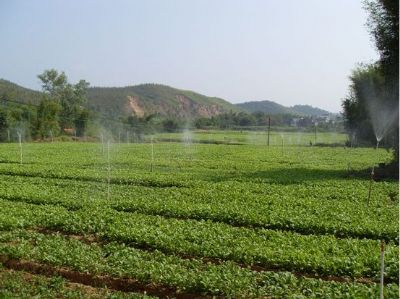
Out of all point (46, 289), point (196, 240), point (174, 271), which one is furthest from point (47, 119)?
point (174, 271)

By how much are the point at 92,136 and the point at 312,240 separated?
249ft

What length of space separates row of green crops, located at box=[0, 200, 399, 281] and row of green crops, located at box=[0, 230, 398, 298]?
2.32 feet

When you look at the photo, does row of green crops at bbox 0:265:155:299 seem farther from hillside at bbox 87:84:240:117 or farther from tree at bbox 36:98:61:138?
hillside at bbox 87:84:240:117

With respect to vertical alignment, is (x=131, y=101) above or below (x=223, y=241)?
above

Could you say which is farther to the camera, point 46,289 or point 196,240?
point 196,240

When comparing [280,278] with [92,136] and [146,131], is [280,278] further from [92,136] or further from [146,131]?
[146,131]

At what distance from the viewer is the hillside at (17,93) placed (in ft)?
379

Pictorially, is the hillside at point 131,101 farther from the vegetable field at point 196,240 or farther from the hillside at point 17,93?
the vegetable field at point 196,240

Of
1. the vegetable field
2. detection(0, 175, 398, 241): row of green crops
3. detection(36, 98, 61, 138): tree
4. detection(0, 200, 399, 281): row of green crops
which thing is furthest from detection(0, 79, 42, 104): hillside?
detection(0, 200, 399, 281): row of green crops

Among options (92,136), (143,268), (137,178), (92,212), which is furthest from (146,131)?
(143,268)

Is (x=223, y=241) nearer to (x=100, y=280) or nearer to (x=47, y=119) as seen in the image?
(x=100, y=280)

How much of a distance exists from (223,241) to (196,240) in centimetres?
69

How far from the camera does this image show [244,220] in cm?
1466

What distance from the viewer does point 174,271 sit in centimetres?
Result: 967
